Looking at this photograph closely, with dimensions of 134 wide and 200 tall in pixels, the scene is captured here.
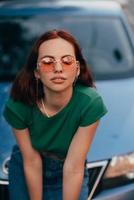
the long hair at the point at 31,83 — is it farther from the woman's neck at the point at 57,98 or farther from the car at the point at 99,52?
the car at the point at 99,52

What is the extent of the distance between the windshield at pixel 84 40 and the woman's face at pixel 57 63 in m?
2.20

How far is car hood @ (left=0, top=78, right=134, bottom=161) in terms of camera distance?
3.73 meters

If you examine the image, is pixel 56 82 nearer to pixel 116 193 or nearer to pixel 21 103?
pixel 21 103

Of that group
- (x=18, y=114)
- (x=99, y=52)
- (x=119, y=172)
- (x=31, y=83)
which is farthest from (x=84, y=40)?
(x=18, y=114)

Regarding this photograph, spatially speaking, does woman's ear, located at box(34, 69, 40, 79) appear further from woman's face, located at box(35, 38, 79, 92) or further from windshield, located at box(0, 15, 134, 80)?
windshield, located at box(0, 15, 134, 80)

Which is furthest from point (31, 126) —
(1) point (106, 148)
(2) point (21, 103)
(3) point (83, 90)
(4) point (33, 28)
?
(4) point (33, 28)

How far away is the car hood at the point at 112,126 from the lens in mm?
3732

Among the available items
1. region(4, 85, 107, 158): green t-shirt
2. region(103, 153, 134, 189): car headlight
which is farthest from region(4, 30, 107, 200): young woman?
region(103, 153, 134, 189): car headlight

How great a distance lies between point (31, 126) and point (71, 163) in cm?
26

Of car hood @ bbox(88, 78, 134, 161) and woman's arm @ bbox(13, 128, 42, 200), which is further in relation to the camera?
car hood @ bbox(88, 78, 134, 161)

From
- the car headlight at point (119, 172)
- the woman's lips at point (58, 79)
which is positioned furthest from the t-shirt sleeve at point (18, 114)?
the car headlight at point (119, 172)

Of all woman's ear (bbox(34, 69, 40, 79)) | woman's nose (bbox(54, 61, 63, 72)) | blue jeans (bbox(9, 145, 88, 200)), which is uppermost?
woman's nose (bbox(54, 61, 63, 72))

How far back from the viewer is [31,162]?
2.86 meters

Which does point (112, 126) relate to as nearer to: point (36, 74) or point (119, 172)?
point (119, 172)
